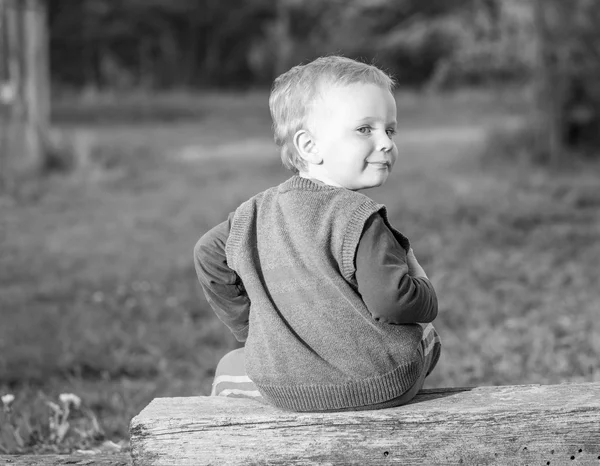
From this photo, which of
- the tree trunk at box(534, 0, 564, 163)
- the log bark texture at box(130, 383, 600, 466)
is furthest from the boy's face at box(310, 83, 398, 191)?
the tree trunk at box(534, 0, 564, 163)

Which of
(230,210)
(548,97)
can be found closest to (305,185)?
(230,210)

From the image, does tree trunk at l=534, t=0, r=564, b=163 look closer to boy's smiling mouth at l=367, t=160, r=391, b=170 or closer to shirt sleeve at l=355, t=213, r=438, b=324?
boy's smiling mouth at l=367, t=160, r=391, b=170

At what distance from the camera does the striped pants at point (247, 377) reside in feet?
7.98

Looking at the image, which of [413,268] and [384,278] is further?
[413,268]

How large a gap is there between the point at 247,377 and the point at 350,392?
413 mm

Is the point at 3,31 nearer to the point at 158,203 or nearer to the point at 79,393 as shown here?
the point at 158,203

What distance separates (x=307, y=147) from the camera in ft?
7.93

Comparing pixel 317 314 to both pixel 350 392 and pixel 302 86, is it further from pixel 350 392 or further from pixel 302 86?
pixel 302 86

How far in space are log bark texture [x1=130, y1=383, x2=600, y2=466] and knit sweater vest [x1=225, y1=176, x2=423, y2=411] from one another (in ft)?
0.22

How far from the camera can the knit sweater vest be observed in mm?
2291

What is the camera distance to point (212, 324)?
572cm

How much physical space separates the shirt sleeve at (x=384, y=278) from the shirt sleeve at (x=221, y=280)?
450 mm

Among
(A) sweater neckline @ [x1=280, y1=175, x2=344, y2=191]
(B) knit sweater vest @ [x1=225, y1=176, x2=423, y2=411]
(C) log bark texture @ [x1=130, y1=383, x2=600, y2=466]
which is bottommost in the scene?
(C) log bark texture @ [x1=130, y1=383, x2=600, y2=466]

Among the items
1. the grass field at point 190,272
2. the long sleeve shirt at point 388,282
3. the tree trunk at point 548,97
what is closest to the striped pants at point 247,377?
the long sleeve shirt at point 388,282
